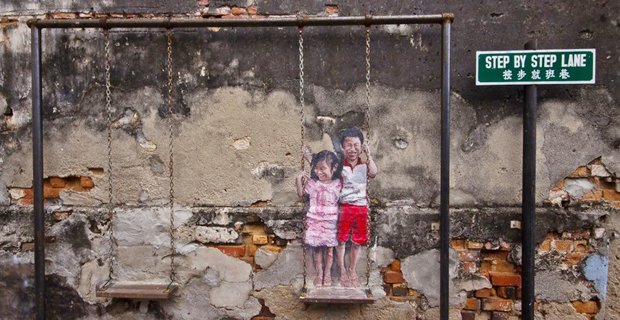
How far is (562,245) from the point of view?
106 inches

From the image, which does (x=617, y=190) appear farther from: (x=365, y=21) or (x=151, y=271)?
(x=151, y=271)

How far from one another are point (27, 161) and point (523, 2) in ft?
10.5

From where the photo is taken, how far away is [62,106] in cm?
280

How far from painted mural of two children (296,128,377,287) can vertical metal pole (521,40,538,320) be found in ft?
2.92

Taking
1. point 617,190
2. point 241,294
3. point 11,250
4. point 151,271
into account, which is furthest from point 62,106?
point 617,190

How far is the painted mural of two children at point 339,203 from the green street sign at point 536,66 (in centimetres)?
84

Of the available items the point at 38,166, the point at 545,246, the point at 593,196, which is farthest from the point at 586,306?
the point at 38,166

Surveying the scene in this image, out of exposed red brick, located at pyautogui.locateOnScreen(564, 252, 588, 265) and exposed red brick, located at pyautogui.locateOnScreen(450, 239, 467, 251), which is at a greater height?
exposed red brick, located at pyautogui.locateOnScreen(450, 239, 467, 251)

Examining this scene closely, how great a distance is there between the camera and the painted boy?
9.00 feet

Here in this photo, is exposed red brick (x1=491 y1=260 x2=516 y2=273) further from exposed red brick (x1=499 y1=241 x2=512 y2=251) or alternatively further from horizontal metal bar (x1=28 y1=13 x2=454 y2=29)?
horizontal metal bar (x1=28 y1=13 x2=454 y2=29)

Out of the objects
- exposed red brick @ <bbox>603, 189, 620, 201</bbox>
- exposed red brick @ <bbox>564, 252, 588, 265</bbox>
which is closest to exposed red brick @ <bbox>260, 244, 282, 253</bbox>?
exposed red brick @ <bbox>564, 252, 588, 265</bbox>

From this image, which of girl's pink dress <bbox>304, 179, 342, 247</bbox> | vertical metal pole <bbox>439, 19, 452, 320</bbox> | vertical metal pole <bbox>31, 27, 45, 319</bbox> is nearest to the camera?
vertical metal pole <bbox>439, 19, 452, 320</bbox>

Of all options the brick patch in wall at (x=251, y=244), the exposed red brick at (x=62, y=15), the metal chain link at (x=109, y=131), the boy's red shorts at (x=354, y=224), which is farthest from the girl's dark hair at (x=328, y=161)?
the exposed red brick at (x=62, y=15)

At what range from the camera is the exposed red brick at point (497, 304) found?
2.71 meters
